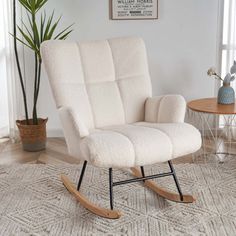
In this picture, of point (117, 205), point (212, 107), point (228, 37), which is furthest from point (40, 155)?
point (228, 37)

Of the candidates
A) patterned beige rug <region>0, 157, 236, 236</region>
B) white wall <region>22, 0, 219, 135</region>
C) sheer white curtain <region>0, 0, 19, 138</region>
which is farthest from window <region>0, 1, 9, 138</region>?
patterned beige rug <region>0, 157, 236, 236</region>

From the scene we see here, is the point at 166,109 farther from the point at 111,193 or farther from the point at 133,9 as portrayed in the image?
the point at 133,9

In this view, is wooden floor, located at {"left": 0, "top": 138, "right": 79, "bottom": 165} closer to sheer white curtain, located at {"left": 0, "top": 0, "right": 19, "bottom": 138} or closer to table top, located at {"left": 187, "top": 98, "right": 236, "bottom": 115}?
sheer white curtain, located at {"left": 0, "top": 0, "right": 19, "bottom": 138}

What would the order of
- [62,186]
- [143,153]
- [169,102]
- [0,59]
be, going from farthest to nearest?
[0,59] → [62,186] → [169,102] → [143,153]

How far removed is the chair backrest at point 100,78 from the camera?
223 centimetres

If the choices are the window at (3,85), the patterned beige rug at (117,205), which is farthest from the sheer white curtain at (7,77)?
the patterned beige rug at (117,205)

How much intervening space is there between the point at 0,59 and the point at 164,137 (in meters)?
1.98

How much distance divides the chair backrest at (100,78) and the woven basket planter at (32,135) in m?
0.98

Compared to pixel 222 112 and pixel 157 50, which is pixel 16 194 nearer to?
pixel 222 112

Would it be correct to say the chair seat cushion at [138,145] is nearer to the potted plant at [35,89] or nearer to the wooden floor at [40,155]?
the wooden floor at [40,155]

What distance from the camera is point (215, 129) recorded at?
3633 millimetres

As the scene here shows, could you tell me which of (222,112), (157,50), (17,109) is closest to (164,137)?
(222,112)

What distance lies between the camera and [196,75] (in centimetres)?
354

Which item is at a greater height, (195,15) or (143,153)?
(195,15)
